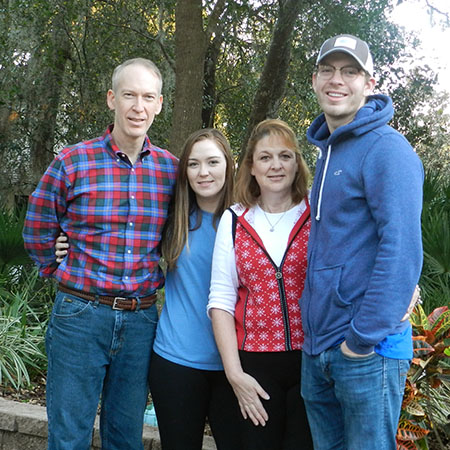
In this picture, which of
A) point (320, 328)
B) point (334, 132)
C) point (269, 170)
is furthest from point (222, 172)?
point (320, 328)

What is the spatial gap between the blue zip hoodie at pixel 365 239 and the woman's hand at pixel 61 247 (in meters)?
1.30

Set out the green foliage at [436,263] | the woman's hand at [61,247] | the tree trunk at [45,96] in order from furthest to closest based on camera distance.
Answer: the tree trunk at [45,96] → the green foliage at [436,263] → the woman's hand at [61,247]

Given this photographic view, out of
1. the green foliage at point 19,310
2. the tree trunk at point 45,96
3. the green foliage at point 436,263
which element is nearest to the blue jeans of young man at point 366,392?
the green foliage at point 436,263

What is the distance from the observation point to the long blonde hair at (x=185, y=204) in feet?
10.4

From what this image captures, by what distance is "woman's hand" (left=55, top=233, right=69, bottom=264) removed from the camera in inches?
126

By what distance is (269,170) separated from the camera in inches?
117

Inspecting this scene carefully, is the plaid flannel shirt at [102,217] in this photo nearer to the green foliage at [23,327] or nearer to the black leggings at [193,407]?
the black leggings at [193,407]

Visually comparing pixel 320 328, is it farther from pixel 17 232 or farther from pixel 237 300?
pixel 17 232

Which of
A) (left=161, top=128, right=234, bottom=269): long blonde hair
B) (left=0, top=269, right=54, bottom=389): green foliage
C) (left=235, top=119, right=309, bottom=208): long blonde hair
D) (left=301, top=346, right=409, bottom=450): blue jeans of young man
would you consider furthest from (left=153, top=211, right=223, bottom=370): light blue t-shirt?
(left=0, top=269, right=54, bottom=389): green foliage

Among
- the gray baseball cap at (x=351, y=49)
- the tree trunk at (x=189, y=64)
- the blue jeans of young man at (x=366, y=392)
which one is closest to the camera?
the blue jeans of young man at (x=366, y=392)

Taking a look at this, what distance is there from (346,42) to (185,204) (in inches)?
46.6

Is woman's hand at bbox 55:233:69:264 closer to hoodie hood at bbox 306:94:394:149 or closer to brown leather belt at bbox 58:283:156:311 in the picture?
brown leather belt at bbox 58:283:156:311

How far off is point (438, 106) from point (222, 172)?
2487cm

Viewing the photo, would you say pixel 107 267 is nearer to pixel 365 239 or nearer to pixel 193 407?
pixel 193 407
